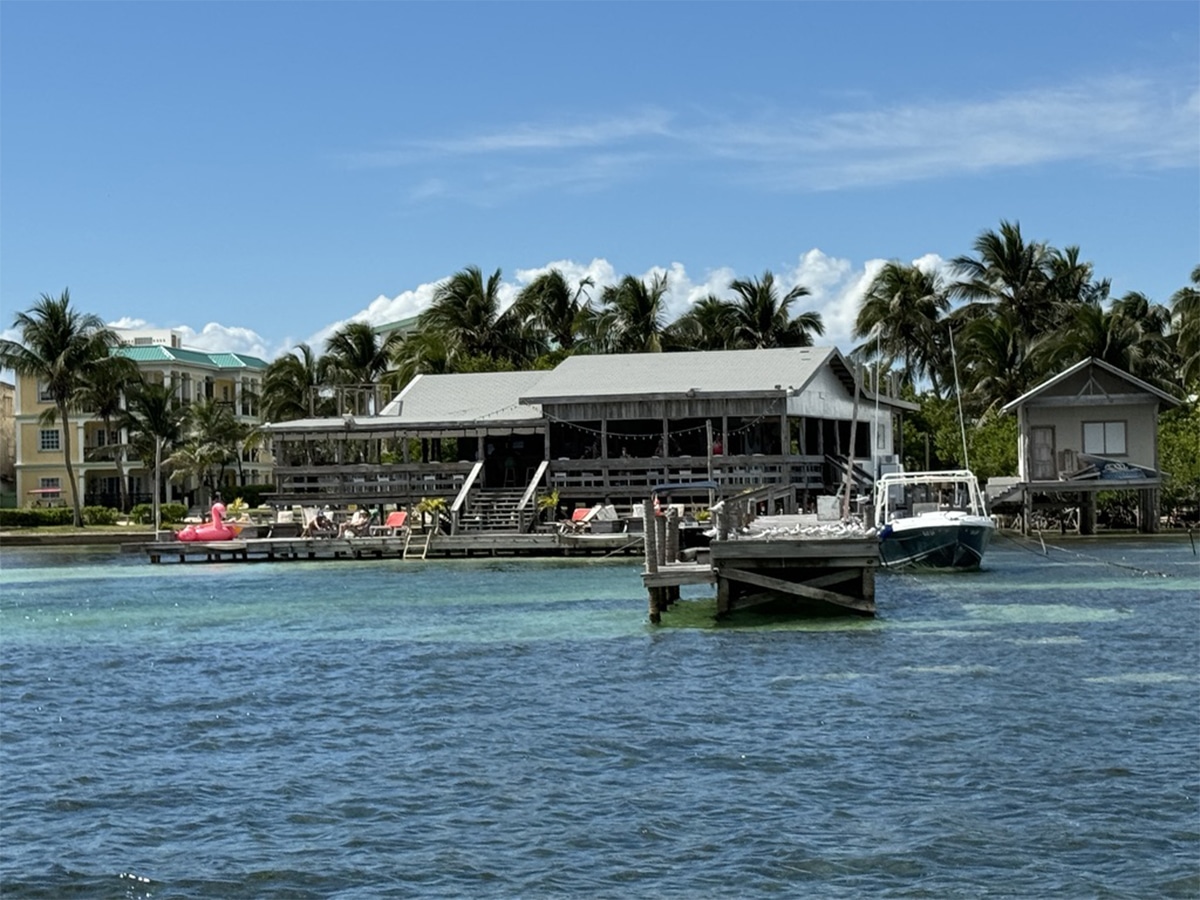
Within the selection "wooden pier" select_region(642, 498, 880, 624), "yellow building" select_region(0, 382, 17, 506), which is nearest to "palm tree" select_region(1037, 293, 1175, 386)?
"wooden pier" select_region(642, 498, 880, 624)

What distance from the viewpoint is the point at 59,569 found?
4853cm

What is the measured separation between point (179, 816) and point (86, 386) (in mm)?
67182

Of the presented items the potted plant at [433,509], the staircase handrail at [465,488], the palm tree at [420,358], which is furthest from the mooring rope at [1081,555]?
the palm tree at [420,358]

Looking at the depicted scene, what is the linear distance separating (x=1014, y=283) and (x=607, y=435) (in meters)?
26.3

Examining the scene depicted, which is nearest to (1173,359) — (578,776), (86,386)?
(86,386)

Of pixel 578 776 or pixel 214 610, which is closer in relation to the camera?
pixel 578 776

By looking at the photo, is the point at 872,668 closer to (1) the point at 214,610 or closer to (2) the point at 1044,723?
(2) the point at 1044,723

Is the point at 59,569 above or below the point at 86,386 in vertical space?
below

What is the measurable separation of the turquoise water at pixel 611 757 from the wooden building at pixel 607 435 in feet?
69.6

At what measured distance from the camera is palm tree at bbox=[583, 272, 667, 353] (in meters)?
73.4

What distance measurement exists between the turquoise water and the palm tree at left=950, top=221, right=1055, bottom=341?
42751mm

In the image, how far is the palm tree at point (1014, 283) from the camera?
6950 centimetres

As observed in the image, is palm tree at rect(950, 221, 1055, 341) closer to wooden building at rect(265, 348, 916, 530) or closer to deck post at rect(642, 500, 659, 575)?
wooden building at rect(265, 348, 916, 530)

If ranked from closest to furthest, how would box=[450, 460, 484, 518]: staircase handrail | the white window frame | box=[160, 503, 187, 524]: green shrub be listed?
box=[450, 460, 484, 518]: staircase handrail → the white window frame → box=[160, 503, 187, 524]: green shrub
